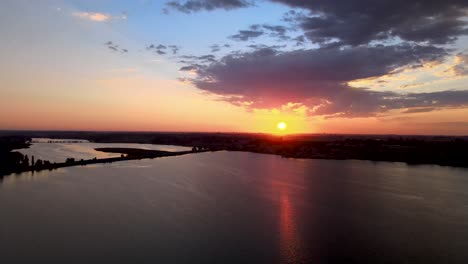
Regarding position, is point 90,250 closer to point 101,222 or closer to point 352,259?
point 101,222

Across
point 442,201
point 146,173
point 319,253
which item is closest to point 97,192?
point 146,173

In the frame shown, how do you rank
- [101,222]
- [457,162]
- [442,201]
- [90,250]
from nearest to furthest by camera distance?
[90,250] < [101,222] < [442,201] < [457,162]

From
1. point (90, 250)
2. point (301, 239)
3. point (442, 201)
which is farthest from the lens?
point (442, 201)

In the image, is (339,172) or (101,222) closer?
(101,222)

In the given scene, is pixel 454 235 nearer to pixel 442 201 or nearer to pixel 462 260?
pixel 462 260

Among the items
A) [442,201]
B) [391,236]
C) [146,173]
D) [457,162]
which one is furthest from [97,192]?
[457,162]

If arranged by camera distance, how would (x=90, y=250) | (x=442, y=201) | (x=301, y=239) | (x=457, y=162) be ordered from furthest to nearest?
1. (x=457, y=162)
2. (x=442, y=201)
3. (x=301, y=239)
4. (x=90, y=250)
